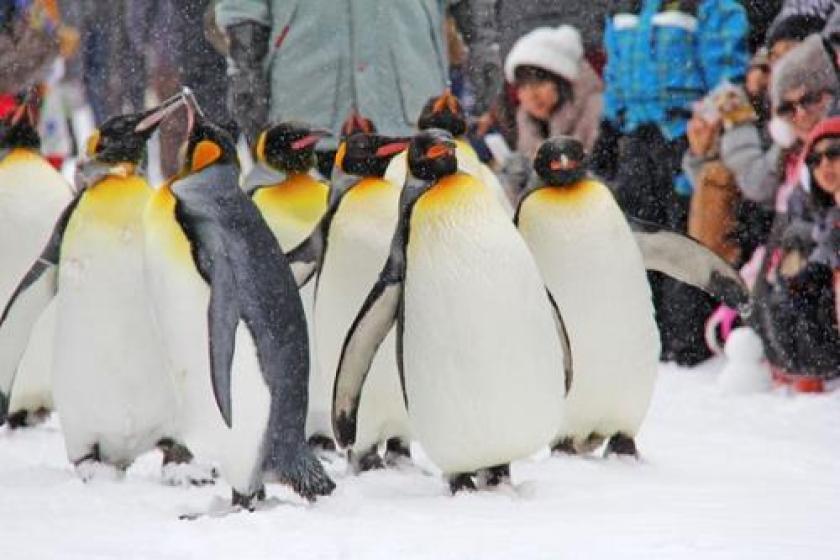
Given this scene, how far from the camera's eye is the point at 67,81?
1377 cm

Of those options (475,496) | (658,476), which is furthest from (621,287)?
(475,496)

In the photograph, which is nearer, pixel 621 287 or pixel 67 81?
pixel 621 287

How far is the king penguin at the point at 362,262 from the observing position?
4.15 meters

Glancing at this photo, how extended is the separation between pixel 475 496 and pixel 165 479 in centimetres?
82

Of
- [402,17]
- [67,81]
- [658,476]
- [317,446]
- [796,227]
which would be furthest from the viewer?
[67,81]

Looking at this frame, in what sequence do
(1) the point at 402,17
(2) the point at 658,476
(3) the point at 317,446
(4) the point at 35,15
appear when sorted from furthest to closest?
(4) the point at 35,15
(1) the point at 402,17
(3) the point at 317,446
(2) the point at 658,476

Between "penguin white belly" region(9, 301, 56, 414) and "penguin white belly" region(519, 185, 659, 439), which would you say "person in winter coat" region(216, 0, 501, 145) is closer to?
"penguin white belly" region(9, 301, 56, 414)

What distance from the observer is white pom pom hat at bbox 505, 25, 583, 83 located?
300 inches

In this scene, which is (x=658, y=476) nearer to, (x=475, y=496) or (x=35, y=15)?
(x=475, y=496)

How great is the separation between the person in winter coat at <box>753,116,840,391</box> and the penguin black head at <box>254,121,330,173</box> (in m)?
2.00

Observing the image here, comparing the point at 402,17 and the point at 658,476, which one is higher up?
the point at 402,17

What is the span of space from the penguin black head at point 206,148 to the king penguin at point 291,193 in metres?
0.70

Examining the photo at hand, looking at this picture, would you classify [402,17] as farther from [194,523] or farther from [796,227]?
[194,523]

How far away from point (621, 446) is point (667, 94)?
9.40 feet
